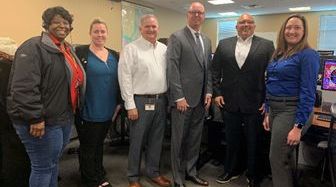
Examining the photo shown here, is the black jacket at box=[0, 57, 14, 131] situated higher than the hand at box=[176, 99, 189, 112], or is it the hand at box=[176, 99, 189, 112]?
the black jacket at box=[0, 57, 14, 131]

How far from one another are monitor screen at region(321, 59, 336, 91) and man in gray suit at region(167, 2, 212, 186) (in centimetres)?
125

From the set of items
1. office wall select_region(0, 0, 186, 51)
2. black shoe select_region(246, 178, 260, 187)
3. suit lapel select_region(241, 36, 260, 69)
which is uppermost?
office wall select_region(0, 0, 186, 51)

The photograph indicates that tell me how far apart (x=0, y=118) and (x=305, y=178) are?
2.65 m

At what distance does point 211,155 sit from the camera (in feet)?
11.1

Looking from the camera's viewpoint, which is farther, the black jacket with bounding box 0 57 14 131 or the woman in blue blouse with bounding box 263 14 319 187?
the black jacket with bounding box 0 57 14 131

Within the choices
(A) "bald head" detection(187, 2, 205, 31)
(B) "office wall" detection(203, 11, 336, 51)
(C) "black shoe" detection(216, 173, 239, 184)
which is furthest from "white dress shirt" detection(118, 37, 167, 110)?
(B) "office wall" detection(203, 11, 336, 51)

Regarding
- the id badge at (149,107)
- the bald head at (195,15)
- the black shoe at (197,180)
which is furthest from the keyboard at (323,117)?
the id badge at (149,107)

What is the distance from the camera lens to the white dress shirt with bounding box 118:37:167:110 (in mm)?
2340

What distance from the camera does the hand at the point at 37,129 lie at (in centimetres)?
164

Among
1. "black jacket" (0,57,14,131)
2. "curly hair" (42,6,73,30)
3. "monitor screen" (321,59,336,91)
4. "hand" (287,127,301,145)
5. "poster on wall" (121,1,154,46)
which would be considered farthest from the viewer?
"poster on wall" (121,1,154,46)

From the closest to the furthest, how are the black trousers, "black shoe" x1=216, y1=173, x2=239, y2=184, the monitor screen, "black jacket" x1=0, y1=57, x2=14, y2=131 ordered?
"black jacket" x1=0, y1=57, x2=14, y2=131 → the black trousers → "black shoe" x1=216, y1=173, x2=239, y2=184 → the monitor screen

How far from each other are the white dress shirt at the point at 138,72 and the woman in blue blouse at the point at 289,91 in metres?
0.85

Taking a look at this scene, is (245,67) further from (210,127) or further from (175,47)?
(210,127)

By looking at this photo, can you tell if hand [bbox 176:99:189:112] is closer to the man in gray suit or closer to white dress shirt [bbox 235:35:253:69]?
the man in gray suit
